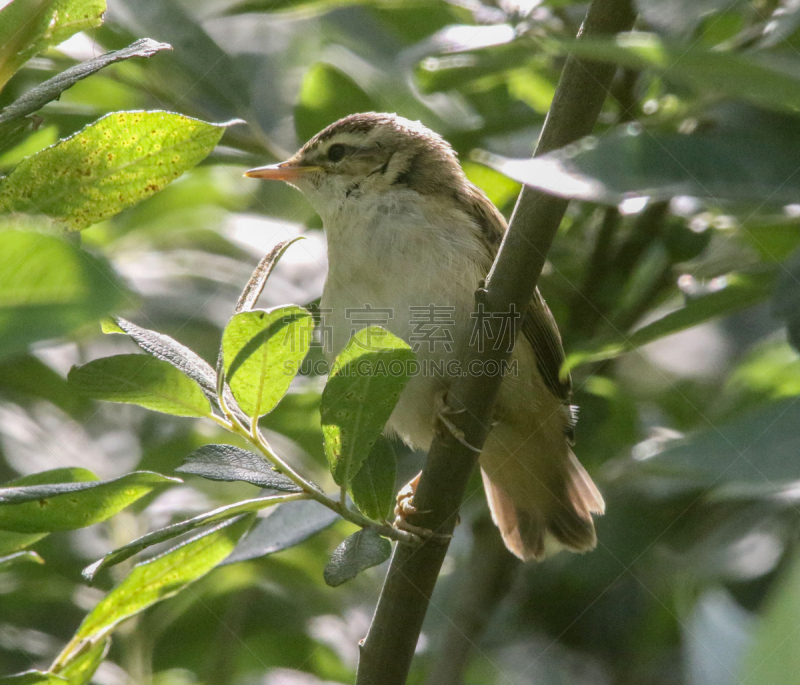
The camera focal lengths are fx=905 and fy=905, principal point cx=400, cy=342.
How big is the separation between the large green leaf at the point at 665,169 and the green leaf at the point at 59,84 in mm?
535

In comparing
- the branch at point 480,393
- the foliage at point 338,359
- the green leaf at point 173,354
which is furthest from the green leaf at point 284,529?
the green leaf at point 173,354

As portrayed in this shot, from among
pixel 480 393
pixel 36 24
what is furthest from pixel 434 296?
pixel 36 24

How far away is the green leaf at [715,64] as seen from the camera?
0.88m

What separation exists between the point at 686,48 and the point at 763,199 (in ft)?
0.87

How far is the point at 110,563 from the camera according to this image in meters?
1.29

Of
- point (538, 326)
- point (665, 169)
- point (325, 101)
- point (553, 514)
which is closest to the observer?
point (665, 169)

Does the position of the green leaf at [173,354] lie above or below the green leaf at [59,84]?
below

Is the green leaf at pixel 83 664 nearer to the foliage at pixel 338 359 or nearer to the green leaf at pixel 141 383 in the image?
the foliage at pixel 338 359

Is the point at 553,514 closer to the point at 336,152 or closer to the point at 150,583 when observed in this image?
the point at 336,152

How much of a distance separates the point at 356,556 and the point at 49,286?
29.7 inches

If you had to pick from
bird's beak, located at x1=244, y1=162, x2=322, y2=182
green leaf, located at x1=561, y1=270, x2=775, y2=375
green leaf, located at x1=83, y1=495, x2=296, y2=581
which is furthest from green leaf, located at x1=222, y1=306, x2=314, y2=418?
bird's beak, located at x1=244, y1=162, x2=322, y2=182

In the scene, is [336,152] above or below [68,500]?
below

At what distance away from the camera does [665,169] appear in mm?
1067

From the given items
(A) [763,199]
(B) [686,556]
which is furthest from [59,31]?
(B) [686,556]
